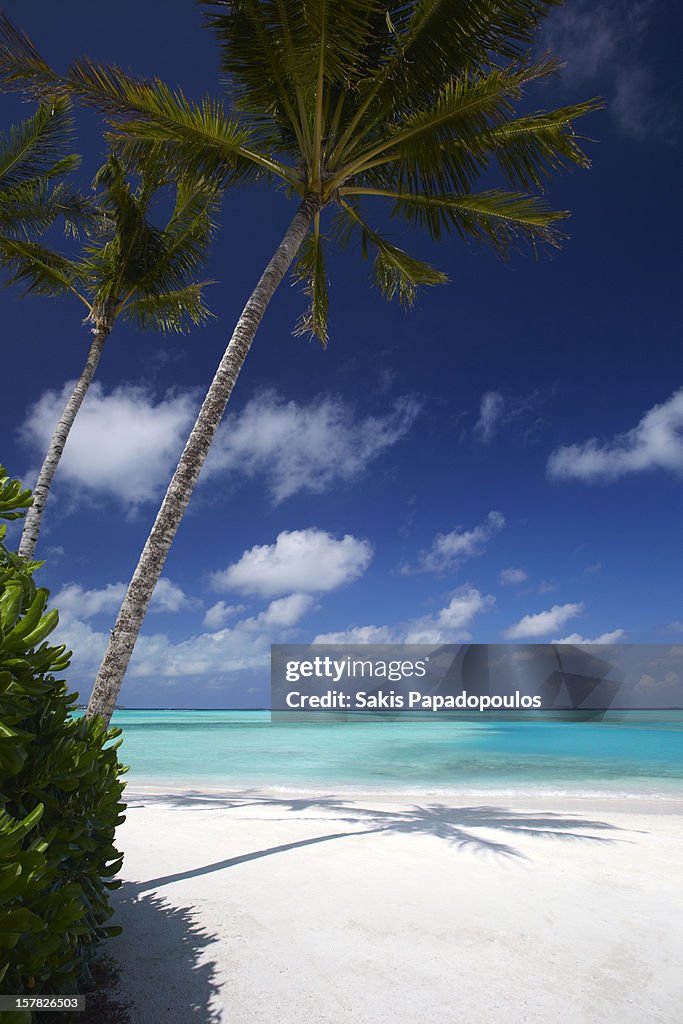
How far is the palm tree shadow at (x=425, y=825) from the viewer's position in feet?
17.2

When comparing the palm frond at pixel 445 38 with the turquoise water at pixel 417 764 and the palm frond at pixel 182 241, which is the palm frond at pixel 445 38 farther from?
the turquoise water at pixel 417 764

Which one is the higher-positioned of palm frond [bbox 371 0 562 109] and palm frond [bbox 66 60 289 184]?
palm frond [bbox 371 0 562 109]

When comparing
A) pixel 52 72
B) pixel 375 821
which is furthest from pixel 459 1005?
pixel 52 72

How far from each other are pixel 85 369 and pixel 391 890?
28.4 ft

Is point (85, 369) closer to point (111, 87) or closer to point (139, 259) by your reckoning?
point (139, 259)

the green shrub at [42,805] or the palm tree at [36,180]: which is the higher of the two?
the palm tree at [36,180]

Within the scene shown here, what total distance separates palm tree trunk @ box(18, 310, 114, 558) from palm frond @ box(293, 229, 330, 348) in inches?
132

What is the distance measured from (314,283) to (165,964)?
8202 mm

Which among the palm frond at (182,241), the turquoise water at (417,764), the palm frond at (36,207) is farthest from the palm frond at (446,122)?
the turquoise water at (417,764)

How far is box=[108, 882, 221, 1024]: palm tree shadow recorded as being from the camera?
2.42m

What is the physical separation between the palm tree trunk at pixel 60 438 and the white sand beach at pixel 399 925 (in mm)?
4008

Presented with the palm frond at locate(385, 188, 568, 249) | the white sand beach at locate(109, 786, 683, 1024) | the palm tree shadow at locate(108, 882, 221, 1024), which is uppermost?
the palm frond at locate(385, 188, 568, 249)

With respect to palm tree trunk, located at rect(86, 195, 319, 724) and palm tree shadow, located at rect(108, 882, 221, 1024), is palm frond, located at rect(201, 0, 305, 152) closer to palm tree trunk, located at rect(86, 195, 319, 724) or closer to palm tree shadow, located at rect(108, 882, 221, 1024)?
palm tree trunk, located at rect(86, 195, 319, 724)

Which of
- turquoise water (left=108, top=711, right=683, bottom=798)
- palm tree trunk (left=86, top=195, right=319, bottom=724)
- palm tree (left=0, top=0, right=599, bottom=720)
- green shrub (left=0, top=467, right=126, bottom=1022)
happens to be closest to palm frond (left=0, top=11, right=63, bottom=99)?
palm tree (left=0, top=0, right=599, bottom=720)
